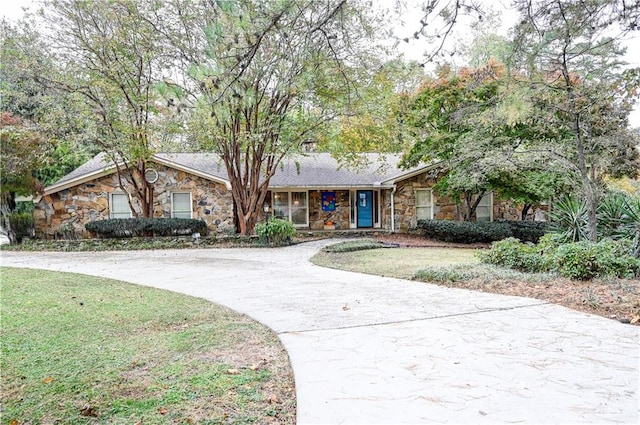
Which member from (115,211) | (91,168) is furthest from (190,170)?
(91,168)

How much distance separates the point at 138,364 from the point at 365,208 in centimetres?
1558

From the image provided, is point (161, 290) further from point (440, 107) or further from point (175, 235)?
point (440, 107)

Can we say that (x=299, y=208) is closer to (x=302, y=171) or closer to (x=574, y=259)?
(x=302, y=171)

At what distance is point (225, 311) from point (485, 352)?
10.2 ft

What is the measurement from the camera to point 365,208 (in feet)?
61.0

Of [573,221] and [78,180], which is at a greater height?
[78,180]

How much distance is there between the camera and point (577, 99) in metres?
8.02

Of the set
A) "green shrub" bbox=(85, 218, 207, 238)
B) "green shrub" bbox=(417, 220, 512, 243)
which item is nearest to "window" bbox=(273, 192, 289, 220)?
"green shrub" bbox=(85, 218, 207, 238)

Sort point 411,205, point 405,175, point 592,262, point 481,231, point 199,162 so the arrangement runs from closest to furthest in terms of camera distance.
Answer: point 592,262
point 481,231
point 405,175
point 411,205
point 199,162

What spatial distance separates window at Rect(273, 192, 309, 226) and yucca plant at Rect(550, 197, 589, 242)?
1035cm

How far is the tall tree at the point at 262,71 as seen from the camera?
3281mm

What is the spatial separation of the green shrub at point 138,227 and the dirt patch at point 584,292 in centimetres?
1078

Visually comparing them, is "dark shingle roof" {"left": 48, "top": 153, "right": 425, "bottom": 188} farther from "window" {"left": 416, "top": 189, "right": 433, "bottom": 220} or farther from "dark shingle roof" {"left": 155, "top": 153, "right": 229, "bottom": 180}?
"window" {"left": 416, "top": 189, "right": 433, "bottom": 220}

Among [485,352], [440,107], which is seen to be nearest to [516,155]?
[440,107]
